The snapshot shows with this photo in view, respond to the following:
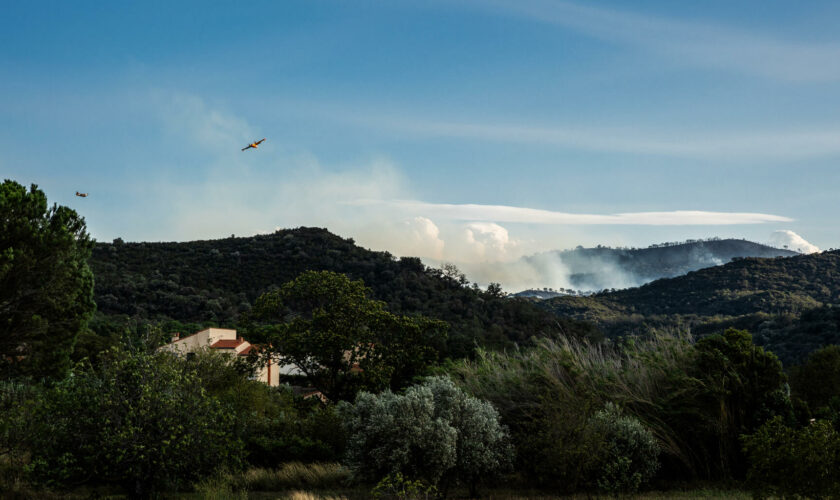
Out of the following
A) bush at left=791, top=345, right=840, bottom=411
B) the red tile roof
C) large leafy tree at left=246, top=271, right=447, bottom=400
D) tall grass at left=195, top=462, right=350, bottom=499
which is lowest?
tall grass at left=195, top=462, right=350, bottom=499

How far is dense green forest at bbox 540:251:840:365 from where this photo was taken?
262 ft

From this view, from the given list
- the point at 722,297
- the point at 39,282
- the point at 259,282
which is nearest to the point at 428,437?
the point at 39,282

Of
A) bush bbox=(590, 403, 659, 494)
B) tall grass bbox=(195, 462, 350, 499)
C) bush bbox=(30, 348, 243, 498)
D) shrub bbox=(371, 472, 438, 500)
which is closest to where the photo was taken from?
shrub bbox=(371, 472, 438, 500)

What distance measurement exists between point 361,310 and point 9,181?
1083 centimetres

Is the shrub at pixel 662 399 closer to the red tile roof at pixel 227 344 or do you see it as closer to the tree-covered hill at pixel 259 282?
the tree-covered hill at pixel 259 282

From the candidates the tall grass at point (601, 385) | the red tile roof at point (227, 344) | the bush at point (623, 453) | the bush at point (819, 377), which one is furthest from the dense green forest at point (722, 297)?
the bush at point (623, 453)

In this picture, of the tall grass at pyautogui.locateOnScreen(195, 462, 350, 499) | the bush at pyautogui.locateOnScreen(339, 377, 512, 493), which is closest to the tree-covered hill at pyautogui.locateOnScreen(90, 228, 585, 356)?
the tall grass at pyautogui.locateOnScreen(195, 462, 350, 499)

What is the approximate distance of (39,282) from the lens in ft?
61.1

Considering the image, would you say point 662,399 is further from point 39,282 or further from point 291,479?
point 39,282

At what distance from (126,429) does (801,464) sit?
1004 cm

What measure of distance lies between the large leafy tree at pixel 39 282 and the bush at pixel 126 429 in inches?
253

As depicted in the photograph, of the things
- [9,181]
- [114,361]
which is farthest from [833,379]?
[9,181]

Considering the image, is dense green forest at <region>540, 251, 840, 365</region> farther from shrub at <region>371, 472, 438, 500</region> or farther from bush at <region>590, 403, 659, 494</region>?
shrub at <region>371, 472, 438, 500</region>

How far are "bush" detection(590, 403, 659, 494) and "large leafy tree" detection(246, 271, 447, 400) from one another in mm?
8109
